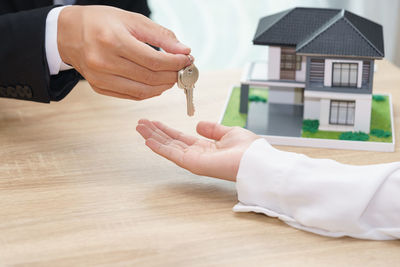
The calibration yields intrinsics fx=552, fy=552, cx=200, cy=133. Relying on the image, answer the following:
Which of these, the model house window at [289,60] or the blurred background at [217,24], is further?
the blurred background at [217,24]

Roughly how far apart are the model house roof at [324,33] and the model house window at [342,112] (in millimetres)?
112

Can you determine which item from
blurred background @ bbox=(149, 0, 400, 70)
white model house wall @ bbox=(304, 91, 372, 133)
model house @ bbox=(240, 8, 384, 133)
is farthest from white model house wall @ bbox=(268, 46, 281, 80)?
blurred background @ bbox=(149, 0, 400, 70)

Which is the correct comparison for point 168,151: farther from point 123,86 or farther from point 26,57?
point 26,57

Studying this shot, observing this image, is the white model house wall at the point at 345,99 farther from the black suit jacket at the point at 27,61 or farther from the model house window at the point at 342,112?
the black suit jacket at the point at 27,61

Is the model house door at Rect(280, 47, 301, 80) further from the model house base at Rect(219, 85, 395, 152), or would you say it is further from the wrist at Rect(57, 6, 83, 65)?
the wrist at Rect(57, 6, 83, 65)

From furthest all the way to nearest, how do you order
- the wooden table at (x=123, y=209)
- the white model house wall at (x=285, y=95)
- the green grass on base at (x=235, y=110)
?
1. the white model house wall at (x=285, y=95)
2. the green grass on base at (x=235, y=110)
3. the wooden table at (x=123, y=209)

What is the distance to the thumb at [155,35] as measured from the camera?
930 millimetres

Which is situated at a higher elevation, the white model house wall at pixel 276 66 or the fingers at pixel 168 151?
the white model house wall at pixel 276 66

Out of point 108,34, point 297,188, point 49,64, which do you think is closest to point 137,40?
point 108,34

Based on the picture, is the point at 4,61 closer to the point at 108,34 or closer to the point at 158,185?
the point at 108,34

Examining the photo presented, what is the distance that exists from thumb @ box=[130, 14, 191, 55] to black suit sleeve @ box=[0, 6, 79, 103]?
0.67 ft

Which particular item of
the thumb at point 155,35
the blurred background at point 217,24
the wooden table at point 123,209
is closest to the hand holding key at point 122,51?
the thumb at point 155,35

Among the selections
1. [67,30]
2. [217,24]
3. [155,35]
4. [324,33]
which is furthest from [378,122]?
[217,24]

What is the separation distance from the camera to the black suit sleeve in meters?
1.04
